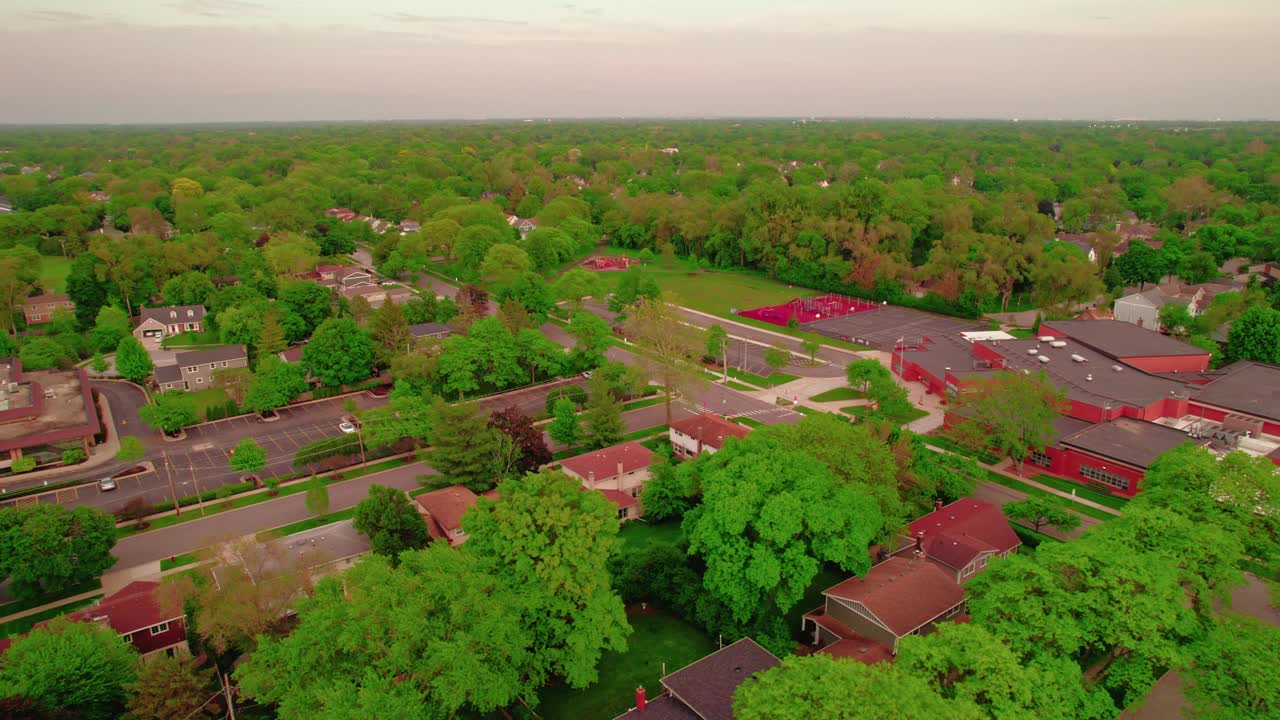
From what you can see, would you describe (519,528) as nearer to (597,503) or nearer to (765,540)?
(597,503)

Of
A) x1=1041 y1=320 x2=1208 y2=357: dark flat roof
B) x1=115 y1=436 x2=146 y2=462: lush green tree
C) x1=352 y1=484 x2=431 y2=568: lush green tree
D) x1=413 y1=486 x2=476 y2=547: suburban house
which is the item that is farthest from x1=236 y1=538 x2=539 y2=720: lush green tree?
x1=1041 y1=320 x2=1208 y2=357: dark flat roof

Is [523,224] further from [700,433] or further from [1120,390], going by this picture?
[1120,390]

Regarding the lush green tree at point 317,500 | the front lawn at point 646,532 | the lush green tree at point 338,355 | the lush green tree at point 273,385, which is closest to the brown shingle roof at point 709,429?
the front lawn at point 646,532

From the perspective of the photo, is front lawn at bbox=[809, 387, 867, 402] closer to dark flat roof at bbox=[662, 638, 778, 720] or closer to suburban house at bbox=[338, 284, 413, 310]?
dark flat roof at bbox=[662, 638, 778, 720]

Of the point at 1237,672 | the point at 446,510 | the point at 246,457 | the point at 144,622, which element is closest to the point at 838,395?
the point at 446,510

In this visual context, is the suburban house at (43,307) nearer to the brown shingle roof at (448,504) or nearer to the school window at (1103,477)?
the brown shingle roof at (448,504)
